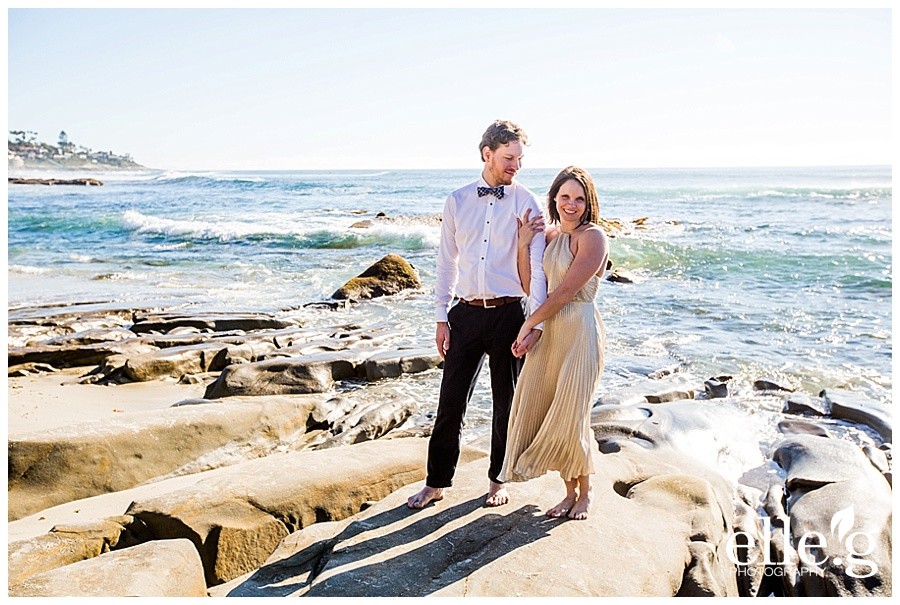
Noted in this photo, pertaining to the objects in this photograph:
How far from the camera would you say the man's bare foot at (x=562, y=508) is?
170 inches

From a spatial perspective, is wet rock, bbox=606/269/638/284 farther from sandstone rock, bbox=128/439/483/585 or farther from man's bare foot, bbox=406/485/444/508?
man's bare foot, bbox=406/485/444/508

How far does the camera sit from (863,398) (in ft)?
26.6

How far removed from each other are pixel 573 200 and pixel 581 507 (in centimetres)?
168

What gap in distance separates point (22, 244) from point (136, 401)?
18.5 meters

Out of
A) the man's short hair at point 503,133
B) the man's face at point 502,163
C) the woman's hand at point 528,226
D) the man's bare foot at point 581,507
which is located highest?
the man's short hair at point 503,133

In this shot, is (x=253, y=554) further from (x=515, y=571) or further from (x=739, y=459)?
(x=739, y=459)

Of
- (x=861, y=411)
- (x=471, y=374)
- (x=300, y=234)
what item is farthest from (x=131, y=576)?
(x=300, y=234)

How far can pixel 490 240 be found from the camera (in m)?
4.52

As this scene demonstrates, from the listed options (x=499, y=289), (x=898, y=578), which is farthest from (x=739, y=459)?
(x=499, y=289)

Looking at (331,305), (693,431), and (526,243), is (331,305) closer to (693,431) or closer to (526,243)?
(693,431)

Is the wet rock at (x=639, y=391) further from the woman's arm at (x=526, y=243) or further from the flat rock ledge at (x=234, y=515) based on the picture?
the woman's arm at (x=526, y=243)

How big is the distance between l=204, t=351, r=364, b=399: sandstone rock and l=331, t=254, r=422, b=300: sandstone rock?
5.13 metres

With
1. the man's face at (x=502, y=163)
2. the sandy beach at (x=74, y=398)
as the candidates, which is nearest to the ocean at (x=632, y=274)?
the sandy beach at (x=74, y=398)

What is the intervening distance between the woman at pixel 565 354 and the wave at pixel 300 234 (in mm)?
18354
